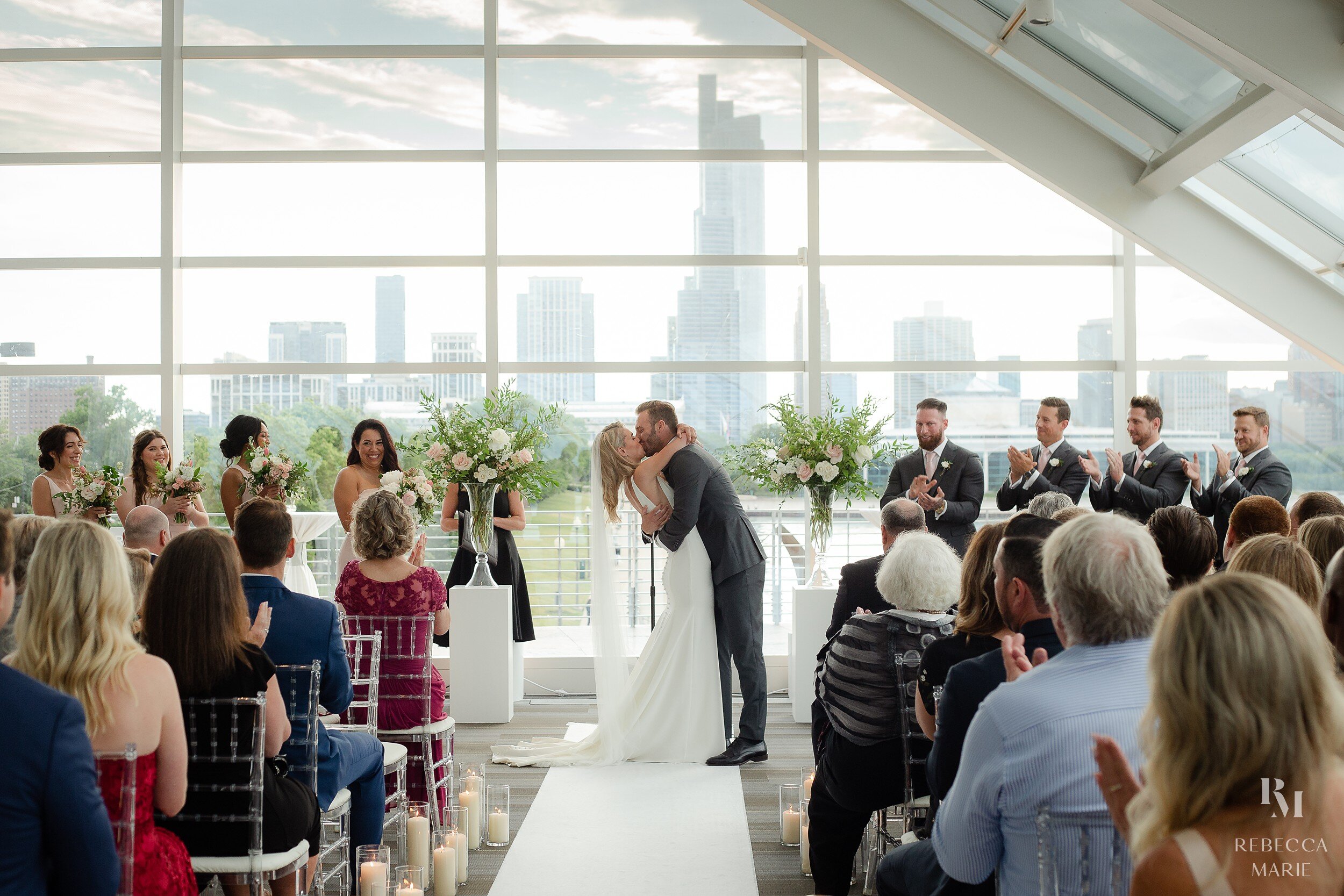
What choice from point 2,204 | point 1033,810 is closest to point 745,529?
point 1033,810

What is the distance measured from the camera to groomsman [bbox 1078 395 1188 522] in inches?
226

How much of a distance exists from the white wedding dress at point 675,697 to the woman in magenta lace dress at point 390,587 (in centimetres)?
135

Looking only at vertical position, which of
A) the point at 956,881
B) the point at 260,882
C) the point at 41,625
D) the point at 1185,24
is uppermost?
the point at 1185,24

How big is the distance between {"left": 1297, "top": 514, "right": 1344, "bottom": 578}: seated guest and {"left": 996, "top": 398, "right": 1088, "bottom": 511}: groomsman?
303 centimetres

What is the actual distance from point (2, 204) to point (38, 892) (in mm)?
8259

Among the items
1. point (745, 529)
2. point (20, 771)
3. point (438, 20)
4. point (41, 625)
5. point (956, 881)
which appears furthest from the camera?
point (438, 20)

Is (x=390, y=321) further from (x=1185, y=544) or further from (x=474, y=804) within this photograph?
(x=1185, y=544)

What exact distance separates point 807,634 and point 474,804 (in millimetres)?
2688

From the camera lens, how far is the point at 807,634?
6184 mm

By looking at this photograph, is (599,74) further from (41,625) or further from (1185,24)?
(41,625)

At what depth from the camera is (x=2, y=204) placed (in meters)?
8.06

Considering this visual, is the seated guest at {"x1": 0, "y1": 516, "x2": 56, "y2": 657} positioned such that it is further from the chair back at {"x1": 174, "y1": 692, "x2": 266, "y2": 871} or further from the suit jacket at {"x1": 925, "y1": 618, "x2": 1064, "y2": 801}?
the suit jacket at {"x1": 925, "y1": 618, "x2": 1064, "y2": 801}

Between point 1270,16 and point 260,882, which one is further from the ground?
point 1270,16

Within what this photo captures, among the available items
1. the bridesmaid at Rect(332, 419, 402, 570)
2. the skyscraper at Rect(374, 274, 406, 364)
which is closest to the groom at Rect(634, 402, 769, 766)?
the bridesmaid at Rect(332, 419, 402, 570)
